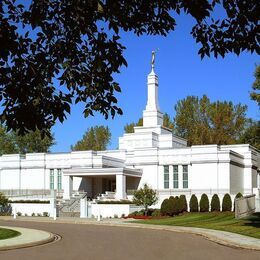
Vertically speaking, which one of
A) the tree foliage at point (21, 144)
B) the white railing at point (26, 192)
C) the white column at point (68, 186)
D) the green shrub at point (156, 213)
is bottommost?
the green shrub at point (156, 213)

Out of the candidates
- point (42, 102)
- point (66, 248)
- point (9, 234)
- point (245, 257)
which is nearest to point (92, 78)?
point (42, 102)

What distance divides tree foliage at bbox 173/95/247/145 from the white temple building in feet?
54.4

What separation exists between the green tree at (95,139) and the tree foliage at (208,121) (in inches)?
592

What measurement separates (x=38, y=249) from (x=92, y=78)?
12.8 m

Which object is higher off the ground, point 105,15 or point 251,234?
point 105,15

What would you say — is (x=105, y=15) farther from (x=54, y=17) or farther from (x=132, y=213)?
(x=132, y=213)

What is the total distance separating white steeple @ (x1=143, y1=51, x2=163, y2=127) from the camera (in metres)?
59.4

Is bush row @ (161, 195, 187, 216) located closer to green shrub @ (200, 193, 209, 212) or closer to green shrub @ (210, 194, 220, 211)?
green shrub @ (200, 193, 209, 212)

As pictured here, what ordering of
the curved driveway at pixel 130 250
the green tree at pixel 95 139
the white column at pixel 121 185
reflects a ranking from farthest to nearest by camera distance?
the green tree at pixel 95 139, the white column at pixel 121 185, the curved driveway at pixel 130 250

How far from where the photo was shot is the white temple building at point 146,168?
5084cm

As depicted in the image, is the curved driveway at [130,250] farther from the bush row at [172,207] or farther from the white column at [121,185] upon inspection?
the white column at [121,185]

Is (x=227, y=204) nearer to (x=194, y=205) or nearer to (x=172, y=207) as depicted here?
(x=194, y=205)

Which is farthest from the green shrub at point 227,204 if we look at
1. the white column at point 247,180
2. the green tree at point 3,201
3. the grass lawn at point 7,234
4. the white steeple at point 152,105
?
the grass lawn at point 7,234

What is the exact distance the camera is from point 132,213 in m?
43.3
